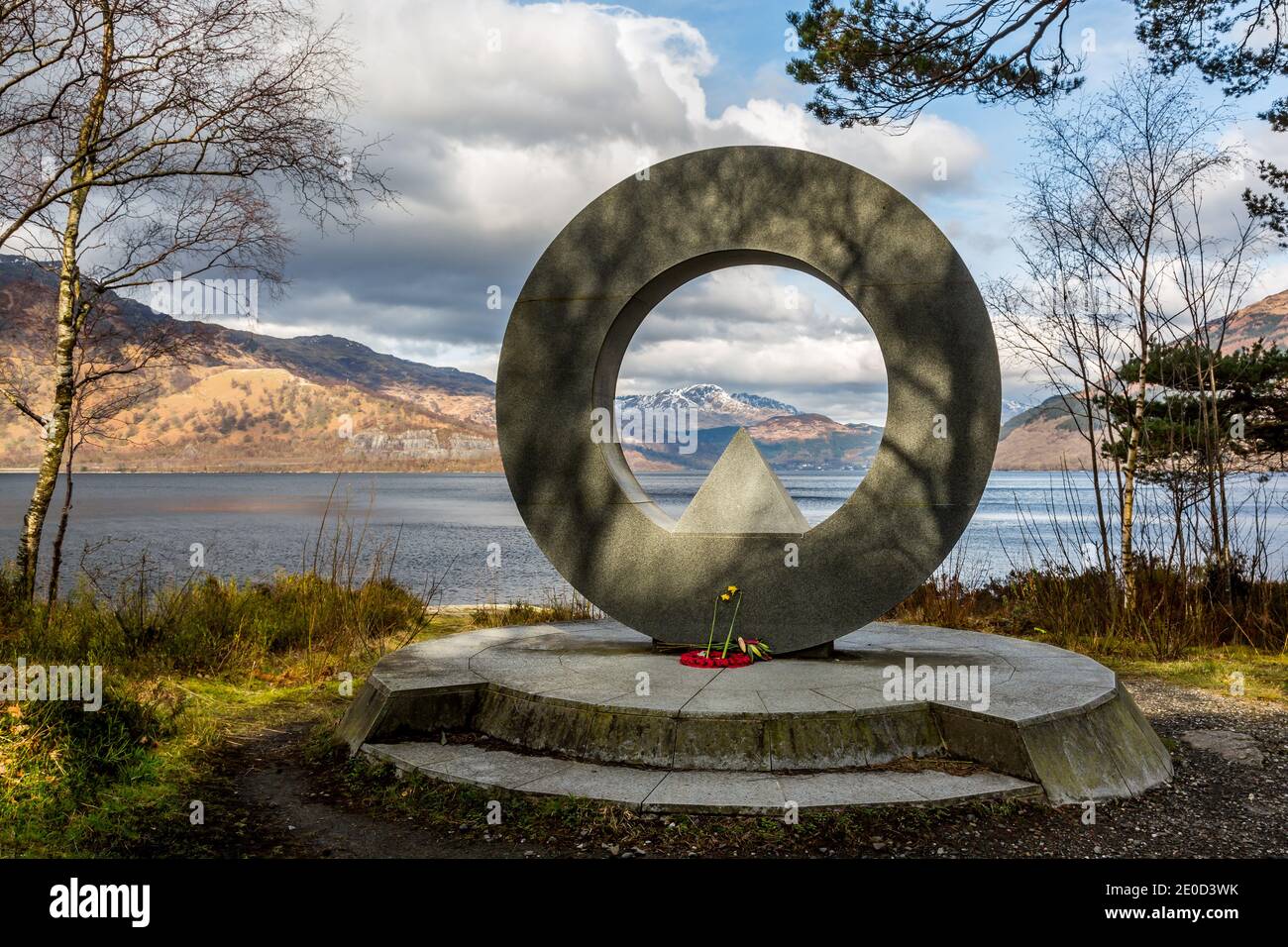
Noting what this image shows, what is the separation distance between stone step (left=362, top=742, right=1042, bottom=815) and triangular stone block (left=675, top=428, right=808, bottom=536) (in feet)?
6.73

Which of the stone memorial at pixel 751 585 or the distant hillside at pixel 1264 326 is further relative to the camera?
the distant hillside at pixel 1264 326

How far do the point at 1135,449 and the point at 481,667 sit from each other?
7777 millimetres

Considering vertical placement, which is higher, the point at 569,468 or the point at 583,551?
the point at 569,468

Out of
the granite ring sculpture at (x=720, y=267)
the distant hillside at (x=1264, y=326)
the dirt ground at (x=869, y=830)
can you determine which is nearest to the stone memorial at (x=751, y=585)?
the granite ring sculpture at (x=720, y=267)

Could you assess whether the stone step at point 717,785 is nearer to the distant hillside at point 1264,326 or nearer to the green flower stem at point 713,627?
the green flower stem at point 713,627

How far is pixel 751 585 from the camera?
6.12 m

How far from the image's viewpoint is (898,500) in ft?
19.4

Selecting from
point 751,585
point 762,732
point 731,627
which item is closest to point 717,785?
point 762,732

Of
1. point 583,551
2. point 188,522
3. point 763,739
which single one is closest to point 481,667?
point 583,551

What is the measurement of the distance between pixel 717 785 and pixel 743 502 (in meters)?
2.43

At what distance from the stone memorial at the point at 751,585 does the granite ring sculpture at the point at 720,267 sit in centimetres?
1

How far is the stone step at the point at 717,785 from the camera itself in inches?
163

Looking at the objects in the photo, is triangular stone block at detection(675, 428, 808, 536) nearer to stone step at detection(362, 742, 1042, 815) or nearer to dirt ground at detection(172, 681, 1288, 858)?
stone step at detection(362, 742, 1042, 815)
